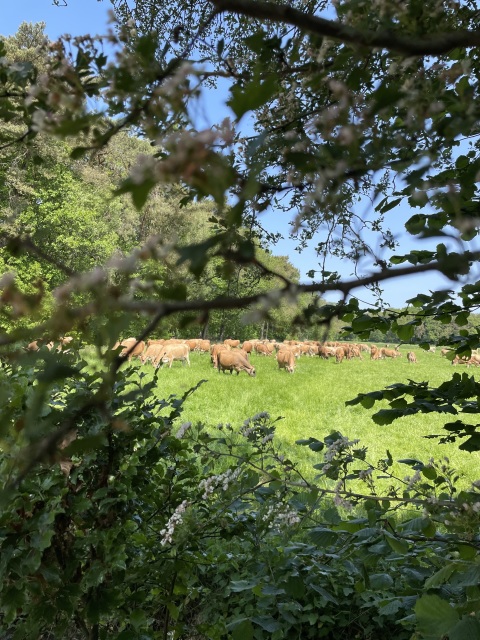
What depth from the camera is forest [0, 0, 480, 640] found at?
55 cm

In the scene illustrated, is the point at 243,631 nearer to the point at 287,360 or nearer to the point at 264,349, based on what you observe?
the point at 287,360

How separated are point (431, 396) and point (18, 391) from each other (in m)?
1.74

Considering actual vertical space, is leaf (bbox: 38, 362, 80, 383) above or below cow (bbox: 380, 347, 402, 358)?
above

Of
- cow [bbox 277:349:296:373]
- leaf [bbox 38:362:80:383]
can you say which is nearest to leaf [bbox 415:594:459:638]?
leaf [bbox 38:362:80:383]

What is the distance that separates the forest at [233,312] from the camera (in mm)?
553

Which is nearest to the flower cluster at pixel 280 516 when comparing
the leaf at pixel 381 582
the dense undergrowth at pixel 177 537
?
the dense undergrowth at pixel 177 537

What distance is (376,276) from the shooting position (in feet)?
1.93

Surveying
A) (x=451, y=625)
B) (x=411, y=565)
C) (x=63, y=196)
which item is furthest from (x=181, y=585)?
(x=63, y=196)

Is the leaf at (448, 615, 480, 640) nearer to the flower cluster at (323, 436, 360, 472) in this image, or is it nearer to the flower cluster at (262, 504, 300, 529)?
the flower cluster at (262, 504, 300, 529)

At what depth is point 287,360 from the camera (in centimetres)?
2238

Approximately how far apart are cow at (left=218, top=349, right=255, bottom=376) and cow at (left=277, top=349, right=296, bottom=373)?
8.16 ft

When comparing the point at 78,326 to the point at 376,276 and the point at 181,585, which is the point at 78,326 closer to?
the point at 376,276

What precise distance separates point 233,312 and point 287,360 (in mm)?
20952

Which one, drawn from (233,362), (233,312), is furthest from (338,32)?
(233,362)
